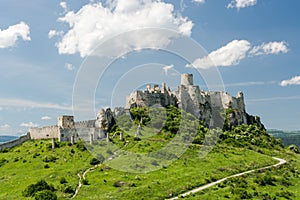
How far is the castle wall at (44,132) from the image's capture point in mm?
87181

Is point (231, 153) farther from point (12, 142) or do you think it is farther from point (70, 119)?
point (12, 142)

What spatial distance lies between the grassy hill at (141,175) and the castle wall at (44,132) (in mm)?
6073

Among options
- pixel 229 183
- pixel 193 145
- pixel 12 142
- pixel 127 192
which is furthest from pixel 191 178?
pixel 12 142

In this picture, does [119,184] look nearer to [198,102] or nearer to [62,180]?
[62,180]

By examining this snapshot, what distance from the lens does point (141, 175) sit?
52.3 metres

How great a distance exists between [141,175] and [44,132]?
47.0 meters

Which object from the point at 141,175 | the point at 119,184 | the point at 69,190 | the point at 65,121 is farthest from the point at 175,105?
the point at 69,190

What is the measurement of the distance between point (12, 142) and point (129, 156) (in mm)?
39269

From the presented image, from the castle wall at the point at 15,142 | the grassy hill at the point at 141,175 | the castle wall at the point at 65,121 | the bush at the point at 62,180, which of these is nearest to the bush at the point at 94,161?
the grassy hill at the point at 141,175

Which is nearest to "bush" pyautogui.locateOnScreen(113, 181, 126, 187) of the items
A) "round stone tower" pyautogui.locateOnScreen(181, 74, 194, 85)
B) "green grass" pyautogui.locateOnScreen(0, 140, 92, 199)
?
"green grass" pyautogui.locateOnScreen(0, 140, 92, 199)

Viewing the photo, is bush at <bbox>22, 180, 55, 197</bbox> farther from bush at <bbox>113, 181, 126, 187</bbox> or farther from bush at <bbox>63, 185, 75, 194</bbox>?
bush at <bbox>113, 181, 126, 187</bbox>

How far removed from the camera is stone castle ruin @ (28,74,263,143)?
3165 inches

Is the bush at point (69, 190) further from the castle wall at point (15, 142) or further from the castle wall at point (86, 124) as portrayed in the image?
the castle wall at point (15, 142)

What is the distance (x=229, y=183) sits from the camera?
168 feet
